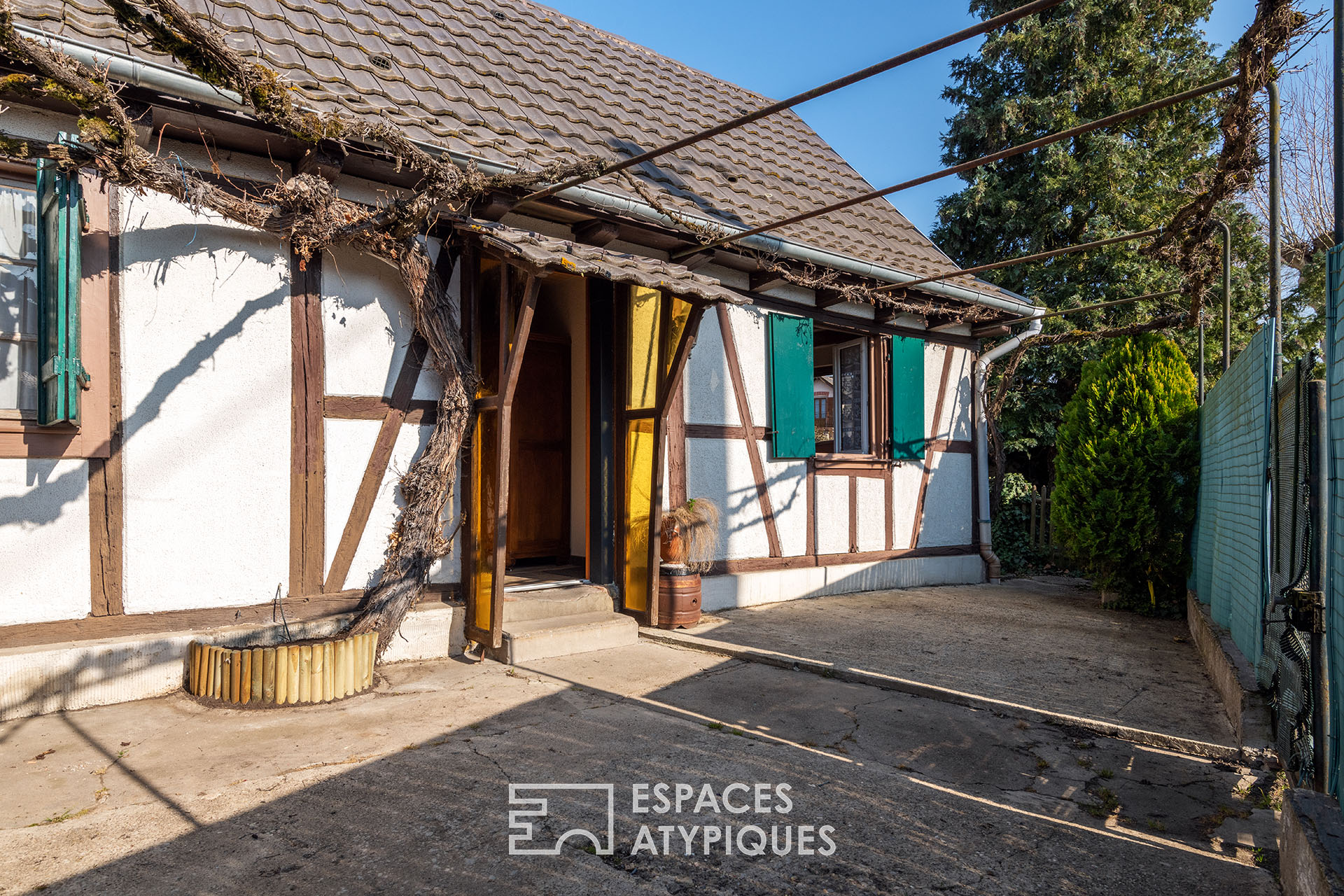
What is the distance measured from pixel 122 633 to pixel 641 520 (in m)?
3.03

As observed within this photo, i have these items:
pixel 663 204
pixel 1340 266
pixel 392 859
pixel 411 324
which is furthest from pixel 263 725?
pixel 1340 266

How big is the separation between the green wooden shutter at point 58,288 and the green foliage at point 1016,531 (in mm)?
8863

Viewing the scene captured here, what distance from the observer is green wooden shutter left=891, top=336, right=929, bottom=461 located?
744 centimetres

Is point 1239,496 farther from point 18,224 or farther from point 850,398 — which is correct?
point 18,224

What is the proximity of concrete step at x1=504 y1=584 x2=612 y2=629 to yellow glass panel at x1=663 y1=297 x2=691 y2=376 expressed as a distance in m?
1.62

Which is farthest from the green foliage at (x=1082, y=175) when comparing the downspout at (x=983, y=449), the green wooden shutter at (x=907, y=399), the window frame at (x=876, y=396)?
the window frame at (x=876, y=396)

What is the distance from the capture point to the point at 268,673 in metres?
3.65

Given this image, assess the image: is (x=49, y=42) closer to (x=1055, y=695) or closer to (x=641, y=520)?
(x=641, y=520)

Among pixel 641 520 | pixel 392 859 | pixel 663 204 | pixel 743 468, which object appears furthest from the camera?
pixel 743 468

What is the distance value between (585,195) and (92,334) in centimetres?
263

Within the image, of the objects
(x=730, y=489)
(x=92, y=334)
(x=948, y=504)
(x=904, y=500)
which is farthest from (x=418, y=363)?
(x=948, y=504)

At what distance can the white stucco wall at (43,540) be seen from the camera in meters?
3.43

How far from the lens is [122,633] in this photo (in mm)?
3689

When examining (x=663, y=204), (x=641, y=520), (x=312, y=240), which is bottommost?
(x=641, y=520)
